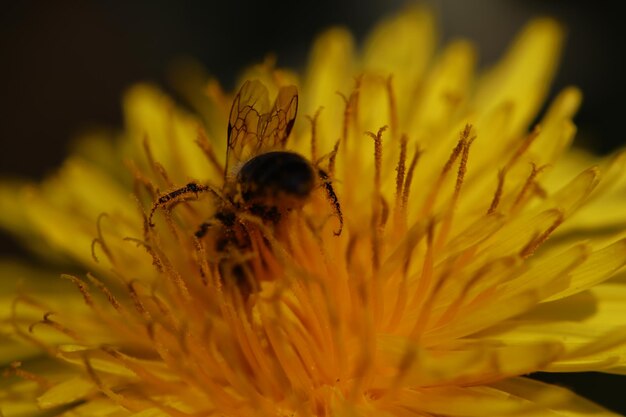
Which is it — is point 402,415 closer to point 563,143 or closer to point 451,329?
point 451,329

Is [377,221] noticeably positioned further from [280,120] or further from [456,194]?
[280,120]

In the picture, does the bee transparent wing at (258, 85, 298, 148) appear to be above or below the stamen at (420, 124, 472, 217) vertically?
above

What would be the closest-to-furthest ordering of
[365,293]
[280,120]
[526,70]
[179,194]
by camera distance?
[365,293], [179,194], [280,120], [526,70]

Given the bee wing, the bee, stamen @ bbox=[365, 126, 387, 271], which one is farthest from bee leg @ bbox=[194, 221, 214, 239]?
stamen @ bbox=[365, 126, 387, 271]

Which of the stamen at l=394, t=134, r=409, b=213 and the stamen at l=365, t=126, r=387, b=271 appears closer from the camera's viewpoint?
the stamen at l=365, t=126, r=387, b=271

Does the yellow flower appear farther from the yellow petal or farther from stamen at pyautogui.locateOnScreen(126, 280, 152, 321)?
the yellow petal

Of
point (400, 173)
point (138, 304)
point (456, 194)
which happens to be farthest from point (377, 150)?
point (138, 304)
